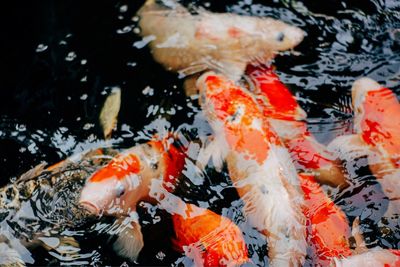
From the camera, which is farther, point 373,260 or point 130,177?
point 130,177

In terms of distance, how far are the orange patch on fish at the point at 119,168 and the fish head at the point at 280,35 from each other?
130 centimetres

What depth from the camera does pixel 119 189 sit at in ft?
9.73

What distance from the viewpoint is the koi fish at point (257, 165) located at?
2705mm

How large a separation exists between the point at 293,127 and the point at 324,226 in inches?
27.2

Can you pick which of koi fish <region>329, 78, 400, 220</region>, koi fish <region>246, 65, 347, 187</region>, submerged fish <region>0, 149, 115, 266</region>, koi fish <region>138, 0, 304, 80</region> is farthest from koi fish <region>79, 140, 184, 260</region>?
koi fish <region>329, 78, 400, 220</region>

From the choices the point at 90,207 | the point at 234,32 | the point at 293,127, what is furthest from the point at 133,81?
the point at 293,127

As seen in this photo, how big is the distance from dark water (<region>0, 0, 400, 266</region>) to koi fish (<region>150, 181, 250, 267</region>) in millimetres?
59

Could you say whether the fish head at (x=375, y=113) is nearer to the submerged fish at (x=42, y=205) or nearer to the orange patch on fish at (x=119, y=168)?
the orange patch on fish at (x=119, y=168)

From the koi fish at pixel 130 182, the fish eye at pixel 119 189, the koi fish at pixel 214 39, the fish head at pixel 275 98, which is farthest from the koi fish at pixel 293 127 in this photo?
the fish eye at pixel 119 189

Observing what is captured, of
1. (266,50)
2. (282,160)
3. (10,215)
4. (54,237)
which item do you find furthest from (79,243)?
(266,50)

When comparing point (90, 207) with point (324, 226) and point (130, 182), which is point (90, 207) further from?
point (324, 226)

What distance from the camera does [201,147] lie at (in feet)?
10.5

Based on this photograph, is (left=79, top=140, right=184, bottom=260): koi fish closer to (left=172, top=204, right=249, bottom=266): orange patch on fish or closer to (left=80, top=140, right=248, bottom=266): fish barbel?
(left=80, top=140, right=248, bottom=266): fish barbel

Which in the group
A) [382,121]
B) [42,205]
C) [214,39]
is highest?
[214,39]
